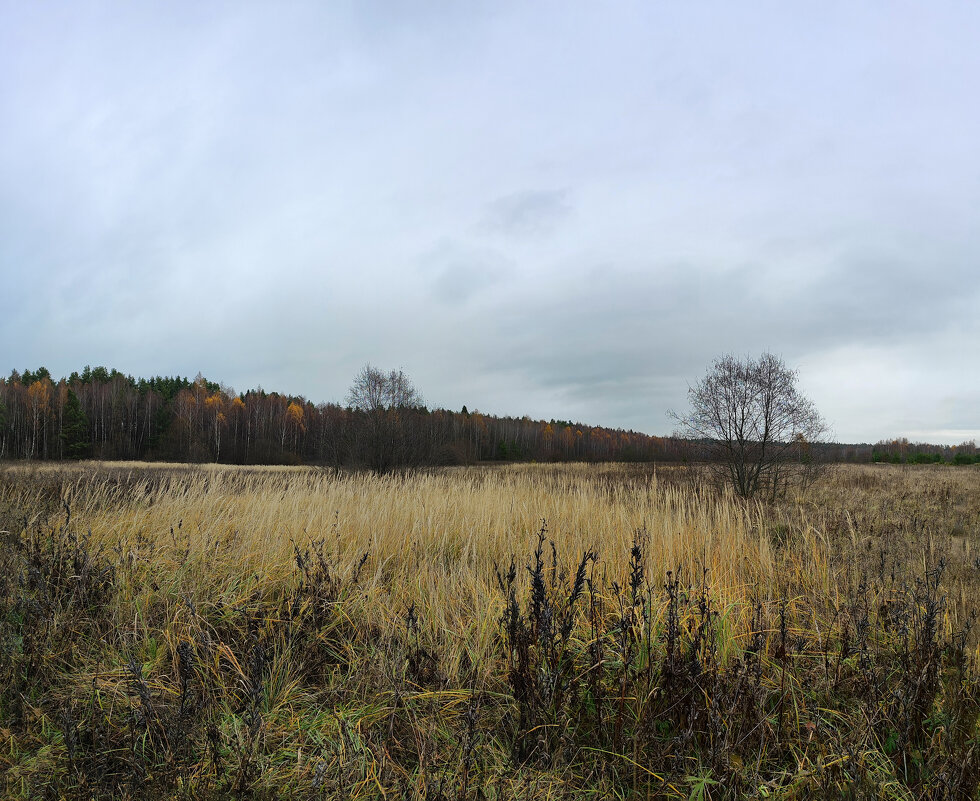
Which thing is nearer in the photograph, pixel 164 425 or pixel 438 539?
pixel 438 539

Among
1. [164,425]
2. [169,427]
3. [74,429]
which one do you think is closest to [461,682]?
[74,429]

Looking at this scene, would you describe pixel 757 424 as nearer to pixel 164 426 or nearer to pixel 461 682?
pixel 461 682

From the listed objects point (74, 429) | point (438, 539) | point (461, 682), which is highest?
point (74, 429)

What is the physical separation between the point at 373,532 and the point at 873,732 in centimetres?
415

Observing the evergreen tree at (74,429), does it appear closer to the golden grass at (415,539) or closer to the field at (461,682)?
the golden grass at (415,539)

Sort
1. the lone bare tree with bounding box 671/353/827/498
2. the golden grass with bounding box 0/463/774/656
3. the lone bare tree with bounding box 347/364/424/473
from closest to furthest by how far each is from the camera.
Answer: the golden grass with bounding box 0/463/774/656 → the lone bare tree with bounding box 671/353/827/498 → the lone bare tree with bounding box 347/364/424/473

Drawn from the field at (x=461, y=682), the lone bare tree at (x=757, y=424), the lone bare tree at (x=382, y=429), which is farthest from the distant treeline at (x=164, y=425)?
the field at (x=461, y=682)

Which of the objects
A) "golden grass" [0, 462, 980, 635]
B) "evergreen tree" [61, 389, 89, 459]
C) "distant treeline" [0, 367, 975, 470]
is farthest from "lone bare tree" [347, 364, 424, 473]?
"evergreen tree" [61, 389, 89, 459]

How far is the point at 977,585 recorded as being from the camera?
4.87 meters

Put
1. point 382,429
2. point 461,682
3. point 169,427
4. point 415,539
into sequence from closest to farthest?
point 461,682 < point 415,539 < point 382,429 < point 169,427

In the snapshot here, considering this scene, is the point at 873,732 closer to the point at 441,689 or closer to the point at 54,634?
the point at 441,689

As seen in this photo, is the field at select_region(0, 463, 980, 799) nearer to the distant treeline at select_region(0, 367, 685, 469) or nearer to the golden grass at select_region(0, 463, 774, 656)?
the golden grass at select_region(0, 463, 774, 656)

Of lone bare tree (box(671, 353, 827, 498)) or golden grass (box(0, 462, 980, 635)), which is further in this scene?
lone bare tree (box(671, 353, 827, 498))

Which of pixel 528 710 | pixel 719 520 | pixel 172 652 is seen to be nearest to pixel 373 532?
pixel 172 652
